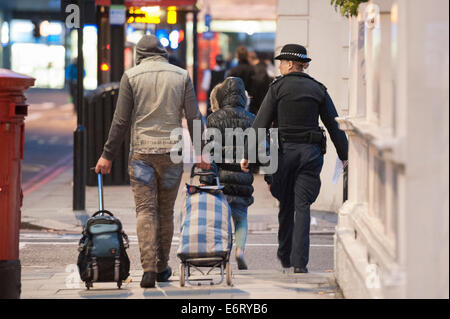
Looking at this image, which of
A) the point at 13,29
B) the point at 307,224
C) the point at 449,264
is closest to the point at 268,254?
the point at 307,224

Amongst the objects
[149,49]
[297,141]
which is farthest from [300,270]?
[149,49]

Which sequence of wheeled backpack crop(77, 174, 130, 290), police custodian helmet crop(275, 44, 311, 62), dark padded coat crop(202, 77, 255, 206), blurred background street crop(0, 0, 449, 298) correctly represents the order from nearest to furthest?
blurred background street crop(0, 0, 449, 298), wheeled backpack crop(77, 174, 130, 290), police custodian helmet crop(275, 44, 311, 62), dark padded coat crop(202, 77, 255, 206)

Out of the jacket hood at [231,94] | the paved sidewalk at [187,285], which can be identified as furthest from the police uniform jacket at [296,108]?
the paved sidewalk at [187,285]

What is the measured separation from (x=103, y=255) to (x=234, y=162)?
6.20ft

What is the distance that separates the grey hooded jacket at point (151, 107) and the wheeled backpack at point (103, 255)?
56cm

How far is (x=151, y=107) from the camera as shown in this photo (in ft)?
25.2

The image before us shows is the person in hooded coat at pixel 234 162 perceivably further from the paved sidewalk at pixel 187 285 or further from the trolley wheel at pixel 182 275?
the trolley wheel at pixel 182 275

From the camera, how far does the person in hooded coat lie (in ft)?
29.6

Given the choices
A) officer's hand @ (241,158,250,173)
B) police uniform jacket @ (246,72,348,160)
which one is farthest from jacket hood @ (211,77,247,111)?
officer's hand @ (241,158,250,173)

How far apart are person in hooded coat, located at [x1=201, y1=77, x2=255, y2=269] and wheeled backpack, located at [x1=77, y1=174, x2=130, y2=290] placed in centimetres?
166

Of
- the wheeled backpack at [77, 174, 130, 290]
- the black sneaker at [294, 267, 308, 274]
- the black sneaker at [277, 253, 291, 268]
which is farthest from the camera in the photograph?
the black sneaker at [277, 253, 291, 268]

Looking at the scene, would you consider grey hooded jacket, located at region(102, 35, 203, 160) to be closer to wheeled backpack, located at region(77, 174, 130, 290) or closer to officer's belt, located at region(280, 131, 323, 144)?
wheeled backpack, located at region(77, 174, 130, 290)

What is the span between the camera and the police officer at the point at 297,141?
27.8 feet

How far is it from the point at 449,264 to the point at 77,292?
3.42 metres
